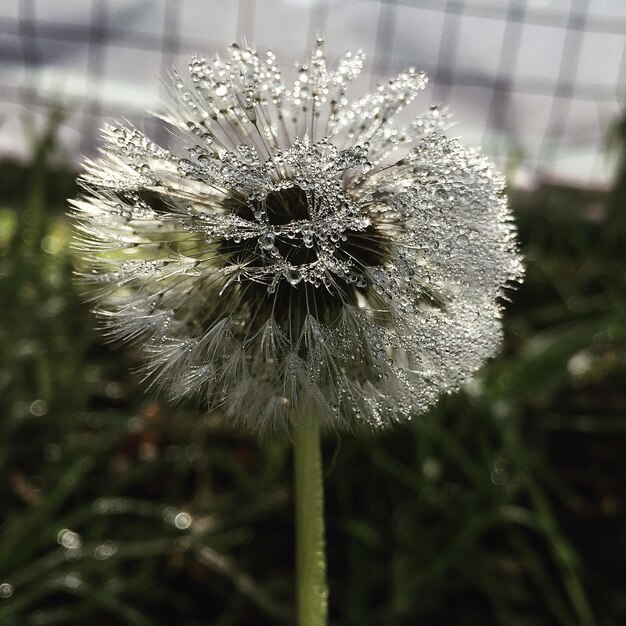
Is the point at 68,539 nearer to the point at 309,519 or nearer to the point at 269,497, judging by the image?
the point at 269,497

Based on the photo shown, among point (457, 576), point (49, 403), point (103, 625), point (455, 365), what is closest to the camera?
point (455, 365)

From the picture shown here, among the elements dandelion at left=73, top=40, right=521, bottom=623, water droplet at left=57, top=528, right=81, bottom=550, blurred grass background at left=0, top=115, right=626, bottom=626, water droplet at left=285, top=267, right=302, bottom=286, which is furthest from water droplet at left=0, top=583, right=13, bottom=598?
water droplet at left=285, top=267, right=302, bottom=286

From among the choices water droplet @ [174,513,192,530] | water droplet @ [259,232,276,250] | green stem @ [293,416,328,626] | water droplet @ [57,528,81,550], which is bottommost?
water droplet @ [57,528,81,550]

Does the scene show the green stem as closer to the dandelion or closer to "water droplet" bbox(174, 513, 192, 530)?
the dandelion

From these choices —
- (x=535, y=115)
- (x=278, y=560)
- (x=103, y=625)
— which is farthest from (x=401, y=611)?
(x=535, y=115)

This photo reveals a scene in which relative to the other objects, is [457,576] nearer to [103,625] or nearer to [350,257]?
[103,625]

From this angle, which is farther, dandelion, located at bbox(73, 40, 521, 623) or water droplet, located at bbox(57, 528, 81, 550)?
water droplet, located at bbox(57, 528, 81, 550)
